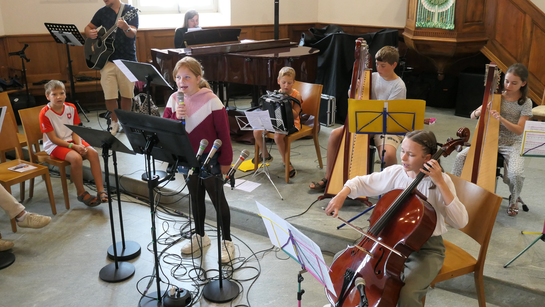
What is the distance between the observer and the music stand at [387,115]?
10.4 ft

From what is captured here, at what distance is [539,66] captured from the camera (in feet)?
18.2

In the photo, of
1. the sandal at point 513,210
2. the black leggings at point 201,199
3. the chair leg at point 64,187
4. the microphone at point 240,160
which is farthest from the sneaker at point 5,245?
the sandal at point 513,210

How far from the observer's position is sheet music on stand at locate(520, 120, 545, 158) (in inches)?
107

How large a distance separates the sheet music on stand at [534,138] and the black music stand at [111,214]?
231 centimetres

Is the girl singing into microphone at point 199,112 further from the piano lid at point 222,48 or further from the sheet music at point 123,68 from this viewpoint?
the piano lid at point 222,48

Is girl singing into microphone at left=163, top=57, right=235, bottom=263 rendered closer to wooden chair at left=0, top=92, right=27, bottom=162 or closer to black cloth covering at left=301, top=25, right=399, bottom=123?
wooden chair at left=0, top=92, right=27, bottom=162

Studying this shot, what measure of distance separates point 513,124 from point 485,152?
273 mm

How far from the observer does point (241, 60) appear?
516 centimetres

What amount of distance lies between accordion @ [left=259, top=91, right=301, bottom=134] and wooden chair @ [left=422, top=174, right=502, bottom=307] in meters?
1.82

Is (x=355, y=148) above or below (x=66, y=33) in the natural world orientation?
below

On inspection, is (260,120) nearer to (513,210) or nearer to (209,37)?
(513,210)

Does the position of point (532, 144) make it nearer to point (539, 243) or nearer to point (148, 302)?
point (539, 243)

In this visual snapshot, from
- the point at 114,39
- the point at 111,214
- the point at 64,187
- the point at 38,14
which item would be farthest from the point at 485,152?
the point at 38,14

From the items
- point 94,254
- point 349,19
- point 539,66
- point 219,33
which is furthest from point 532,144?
point 349,19
